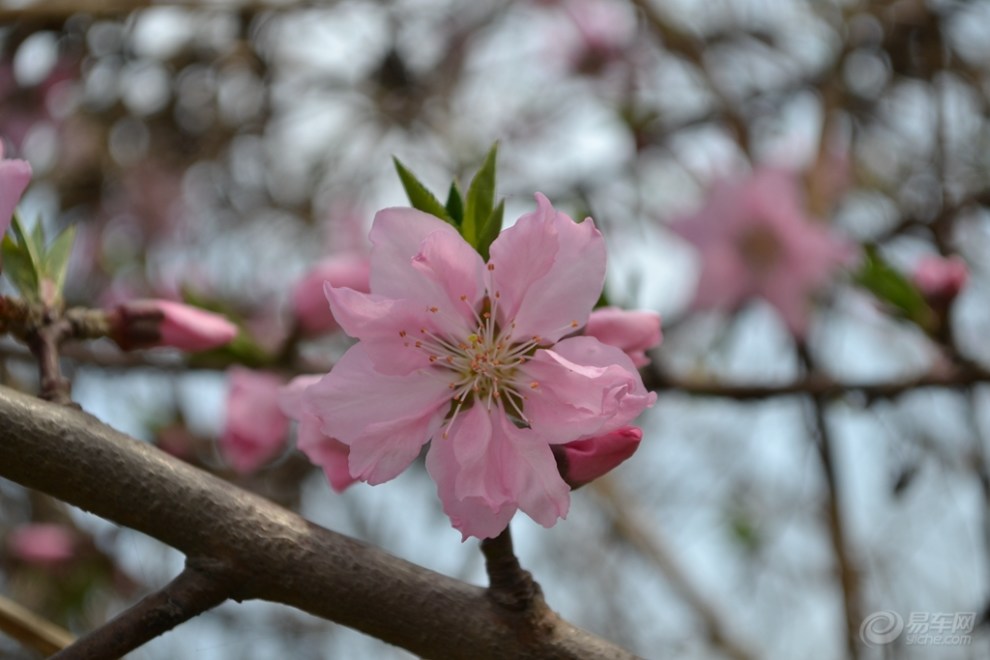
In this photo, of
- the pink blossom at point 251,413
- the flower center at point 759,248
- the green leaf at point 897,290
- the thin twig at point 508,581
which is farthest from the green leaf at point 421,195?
the flower center at point 759,248

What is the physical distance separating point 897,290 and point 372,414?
119 cm

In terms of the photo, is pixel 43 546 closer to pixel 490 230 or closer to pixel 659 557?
pixel 659 557

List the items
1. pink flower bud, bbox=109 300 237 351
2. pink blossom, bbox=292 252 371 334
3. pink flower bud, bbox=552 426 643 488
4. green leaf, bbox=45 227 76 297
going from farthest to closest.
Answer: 1. pink blossom, bbox=292 252 371 334
2. pink flower bud, bbox=109 300 237 351
3. green leaf, bbox=45 227 76 297
4. pink flower bud, bbox=552 426 643 488

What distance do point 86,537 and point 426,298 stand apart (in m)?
2.23

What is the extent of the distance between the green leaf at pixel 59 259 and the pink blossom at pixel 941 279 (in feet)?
4.34

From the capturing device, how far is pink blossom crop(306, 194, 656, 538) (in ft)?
3.04

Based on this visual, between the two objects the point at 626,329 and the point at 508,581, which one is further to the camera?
the point at 626,329

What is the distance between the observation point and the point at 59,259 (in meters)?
1.21

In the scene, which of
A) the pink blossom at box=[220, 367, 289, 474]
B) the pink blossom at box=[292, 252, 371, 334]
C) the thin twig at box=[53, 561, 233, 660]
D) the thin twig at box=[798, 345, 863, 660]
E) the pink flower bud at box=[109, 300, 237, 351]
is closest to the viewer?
the thin twig at box=[53, 561, 233, 660]

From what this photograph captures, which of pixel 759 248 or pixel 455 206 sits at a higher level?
pixel 759 248

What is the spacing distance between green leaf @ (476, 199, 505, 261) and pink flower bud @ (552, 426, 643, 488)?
199 millimetres

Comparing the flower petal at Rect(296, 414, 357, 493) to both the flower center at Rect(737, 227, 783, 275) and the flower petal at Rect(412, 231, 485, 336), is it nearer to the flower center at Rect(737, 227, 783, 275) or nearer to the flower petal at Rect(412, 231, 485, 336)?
the flower petal at Rect(412, 231, 485, 336)

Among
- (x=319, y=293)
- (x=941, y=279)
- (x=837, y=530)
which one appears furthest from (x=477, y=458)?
(x=837, y=530)

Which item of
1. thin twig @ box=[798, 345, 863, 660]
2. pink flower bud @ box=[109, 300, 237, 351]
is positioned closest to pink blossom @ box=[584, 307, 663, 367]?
pink flower bud @ box=[109, 300, 237, 351]
